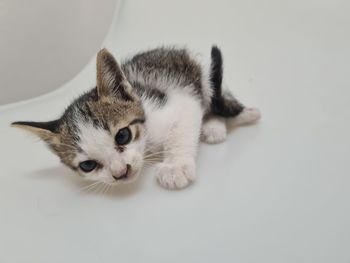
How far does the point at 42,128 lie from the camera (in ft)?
4.22

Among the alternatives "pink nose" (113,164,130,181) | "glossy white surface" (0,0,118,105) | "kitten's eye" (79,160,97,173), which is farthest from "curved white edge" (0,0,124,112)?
"pink nose" (113,164,130,181)

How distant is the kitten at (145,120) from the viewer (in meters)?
1.23

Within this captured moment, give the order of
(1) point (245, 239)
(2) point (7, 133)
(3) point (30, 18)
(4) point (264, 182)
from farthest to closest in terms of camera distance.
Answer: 1. (3) point (30, 18)
2. (2) point (7, 133)
3. (4) point (264, 182)
4. (1) point (245, 239)

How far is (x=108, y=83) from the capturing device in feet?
4.21

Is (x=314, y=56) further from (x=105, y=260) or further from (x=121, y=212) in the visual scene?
(x=105, y=260)

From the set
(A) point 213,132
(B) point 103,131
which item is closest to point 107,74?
(B) point 103,131

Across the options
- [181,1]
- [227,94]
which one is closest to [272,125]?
[227,94]

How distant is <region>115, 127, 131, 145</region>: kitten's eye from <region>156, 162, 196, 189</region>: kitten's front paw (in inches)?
5.9

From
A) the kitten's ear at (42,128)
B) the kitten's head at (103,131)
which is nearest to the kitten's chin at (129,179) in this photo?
the kitten's head at (103,131)

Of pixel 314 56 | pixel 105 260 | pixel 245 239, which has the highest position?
pixel 314 56

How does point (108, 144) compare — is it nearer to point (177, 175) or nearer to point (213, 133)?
point (177, 175)

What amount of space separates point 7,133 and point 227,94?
2.90ft

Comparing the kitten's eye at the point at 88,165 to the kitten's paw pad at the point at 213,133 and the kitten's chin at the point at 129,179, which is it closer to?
the kitten's chin at the point at 129,179

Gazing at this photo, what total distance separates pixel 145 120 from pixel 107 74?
19 centimetres
